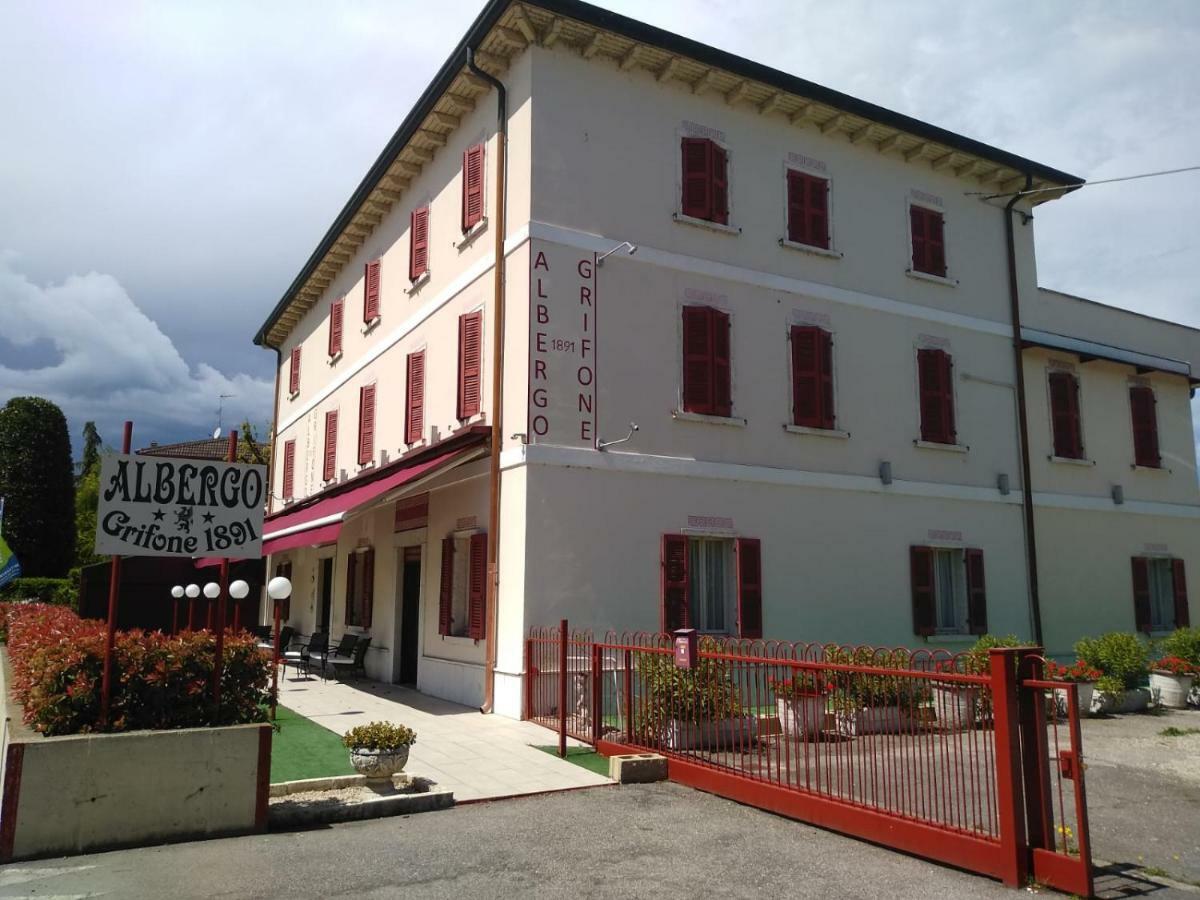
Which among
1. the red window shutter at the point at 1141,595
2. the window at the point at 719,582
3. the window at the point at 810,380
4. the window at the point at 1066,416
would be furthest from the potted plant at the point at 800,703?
the red window shutter at the point at 1141,595

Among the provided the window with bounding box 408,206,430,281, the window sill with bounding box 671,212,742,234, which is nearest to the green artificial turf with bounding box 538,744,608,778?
the window sill with bounding box 671,212,742,234

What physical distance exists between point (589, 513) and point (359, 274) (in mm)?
9811

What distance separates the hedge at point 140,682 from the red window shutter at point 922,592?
10616 mm

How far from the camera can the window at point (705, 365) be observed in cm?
1317

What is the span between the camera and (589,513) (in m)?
12.0

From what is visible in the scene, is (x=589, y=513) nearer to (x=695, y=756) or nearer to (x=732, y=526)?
(x=732, y=526)

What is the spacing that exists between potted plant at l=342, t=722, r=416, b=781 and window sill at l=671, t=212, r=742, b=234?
8.64 meters

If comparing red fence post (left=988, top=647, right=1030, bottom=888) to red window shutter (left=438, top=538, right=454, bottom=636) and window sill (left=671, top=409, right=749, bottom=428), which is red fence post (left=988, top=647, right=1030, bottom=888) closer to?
window sill (left=671, top=409, right=749, bottom=428)

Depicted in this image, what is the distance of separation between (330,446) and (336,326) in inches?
106

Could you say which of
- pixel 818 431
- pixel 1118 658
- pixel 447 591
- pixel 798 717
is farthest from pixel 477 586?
pixel 1118 658

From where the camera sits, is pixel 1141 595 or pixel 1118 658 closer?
pixel 1118 658

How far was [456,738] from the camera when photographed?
10.2 m

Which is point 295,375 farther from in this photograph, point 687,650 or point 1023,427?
point 687,650

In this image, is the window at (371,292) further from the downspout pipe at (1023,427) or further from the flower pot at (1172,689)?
the flower pot at (1172,689)
